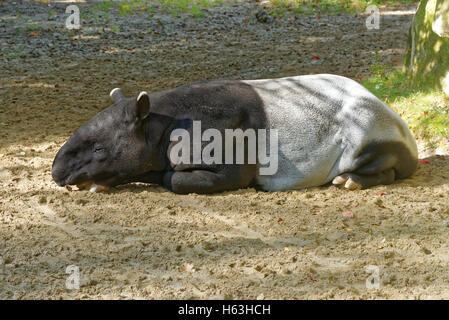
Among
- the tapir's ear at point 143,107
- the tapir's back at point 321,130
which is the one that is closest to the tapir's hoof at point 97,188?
the tapir's ear at point 143,107

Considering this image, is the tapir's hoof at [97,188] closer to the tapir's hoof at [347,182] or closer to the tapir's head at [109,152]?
the tapir's head at [109,152]

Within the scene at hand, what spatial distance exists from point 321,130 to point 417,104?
239cm

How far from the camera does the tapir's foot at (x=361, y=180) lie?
19.2 feet

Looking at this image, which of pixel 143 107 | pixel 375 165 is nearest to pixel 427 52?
pixel 375 165

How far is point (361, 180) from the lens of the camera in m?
5.88

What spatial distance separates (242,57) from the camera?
11219 mm

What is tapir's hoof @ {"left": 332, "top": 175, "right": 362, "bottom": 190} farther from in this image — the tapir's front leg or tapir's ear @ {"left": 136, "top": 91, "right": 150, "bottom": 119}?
tapir's ear @ {"left": 136, "top": 91, "right": 150, "bottom": 119}

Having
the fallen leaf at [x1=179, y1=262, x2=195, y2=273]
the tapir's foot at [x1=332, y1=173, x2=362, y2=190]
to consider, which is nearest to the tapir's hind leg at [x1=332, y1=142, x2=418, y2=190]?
the tapir's foot at [x1=332, y1=173, x2=362, y2=190]

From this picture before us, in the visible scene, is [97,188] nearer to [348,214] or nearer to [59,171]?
[59,171]

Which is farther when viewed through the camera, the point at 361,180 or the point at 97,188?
the point at 361,180

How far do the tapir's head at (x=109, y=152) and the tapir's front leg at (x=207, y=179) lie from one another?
31cm

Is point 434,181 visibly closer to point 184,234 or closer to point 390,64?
point 184,234

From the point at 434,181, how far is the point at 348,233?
5.39 ft

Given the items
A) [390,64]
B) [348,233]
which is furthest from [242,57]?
[348,233]
